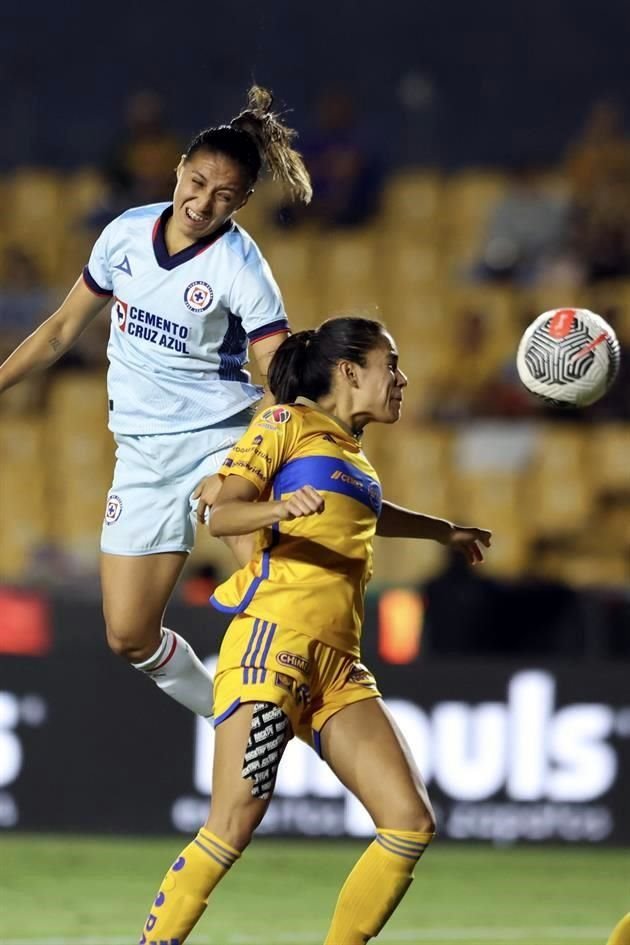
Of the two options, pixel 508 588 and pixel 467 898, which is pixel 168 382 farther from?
pixel 508 588

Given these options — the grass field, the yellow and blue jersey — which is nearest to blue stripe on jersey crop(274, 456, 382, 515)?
the yellow and blue jersey

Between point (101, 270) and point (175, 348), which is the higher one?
point (101, 270)

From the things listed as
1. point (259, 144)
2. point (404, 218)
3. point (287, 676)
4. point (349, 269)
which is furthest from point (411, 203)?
point (287, 676)

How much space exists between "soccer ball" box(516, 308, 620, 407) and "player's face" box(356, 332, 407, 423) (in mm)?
659

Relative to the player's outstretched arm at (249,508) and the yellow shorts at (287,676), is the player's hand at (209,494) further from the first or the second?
the yellow shorts at (287,676)

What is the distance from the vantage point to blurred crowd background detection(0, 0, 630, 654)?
1006cm

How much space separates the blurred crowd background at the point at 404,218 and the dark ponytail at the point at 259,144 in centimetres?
518

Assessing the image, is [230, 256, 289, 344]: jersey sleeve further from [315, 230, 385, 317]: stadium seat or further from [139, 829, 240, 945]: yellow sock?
[315, 230, 385, 317]: stadium seat

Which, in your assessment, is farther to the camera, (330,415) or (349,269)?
(349,269)

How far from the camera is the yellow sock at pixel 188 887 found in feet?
12.5

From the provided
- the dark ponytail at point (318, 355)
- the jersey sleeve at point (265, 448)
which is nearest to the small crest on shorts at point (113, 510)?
the dark ponytail at point (318, 355)

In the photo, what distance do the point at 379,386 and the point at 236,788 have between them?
39.8 inches

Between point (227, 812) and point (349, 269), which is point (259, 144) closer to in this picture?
point (227, 812)

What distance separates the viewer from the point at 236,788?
3.78 meters
